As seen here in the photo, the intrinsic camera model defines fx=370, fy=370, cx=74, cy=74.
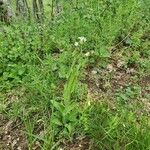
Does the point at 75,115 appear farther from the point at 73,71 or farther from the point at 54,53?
the point at 54,53

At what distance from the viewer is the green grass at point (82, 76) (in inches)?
141

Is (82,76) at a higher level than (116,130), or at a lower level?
higher

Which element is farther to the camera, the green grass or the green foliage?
the green grass

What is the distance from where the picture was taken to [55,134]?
3.63 metres

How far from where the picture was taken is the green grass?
357 centimetres

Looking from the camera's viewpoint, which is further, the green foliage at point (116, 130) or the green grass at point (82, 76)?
the green grass at point (82, 76)

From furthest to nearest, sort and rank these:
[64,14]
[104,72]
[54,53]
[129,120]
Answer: [64,14] < [54,53] < [104,72] < [129,120]

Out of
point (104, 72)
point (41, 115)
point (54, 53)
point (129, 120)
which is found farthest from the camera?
point (54, 53)

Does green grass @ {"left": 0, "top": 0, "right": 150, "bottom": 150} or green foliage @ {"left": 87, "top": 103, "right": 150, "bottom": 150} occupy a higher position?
green grass @ {"left": 0, "top": 0, "right": 150, "bottom": 150}

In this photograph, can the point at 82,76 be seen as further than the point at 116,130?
Yes

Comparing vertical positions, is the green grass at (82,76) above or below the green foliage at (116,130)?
above

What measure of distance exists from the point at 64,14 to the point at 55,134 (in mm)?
2342

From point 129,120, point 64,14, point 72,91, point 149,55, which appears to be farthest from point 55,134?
point 64,14

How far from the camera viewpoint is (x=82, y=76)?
439 cm
